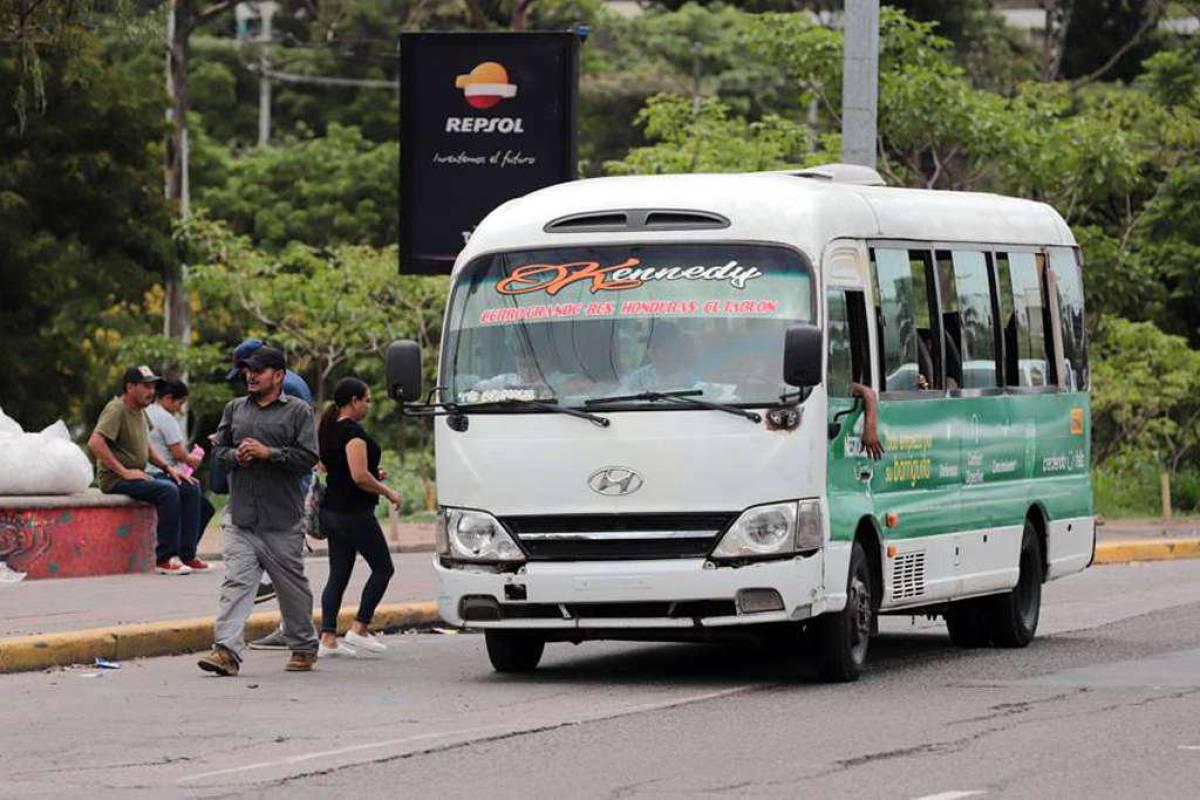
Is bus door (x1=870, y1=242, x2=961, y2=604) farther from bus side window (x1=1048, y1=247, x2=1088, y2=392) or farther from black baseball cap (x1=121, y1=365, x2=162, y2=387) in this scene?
black baseball cap (x1=121, y1=365, x2=162, y2=387)

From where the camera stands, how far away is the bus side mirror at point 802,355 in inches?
528

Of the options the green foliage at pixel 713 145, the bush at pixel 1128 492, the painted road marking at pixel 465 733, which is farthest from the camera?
the green foliage at pixel 713 145

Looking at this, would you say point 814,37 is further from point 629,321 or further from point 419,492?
point 629,321

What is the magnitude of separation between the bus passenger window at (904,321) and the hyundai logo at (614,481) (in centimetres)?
202

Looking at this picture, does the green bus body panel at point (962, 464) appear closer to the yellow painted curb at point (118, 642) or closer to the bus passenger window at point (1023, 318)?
the bus passenger window at point (1023, 318)

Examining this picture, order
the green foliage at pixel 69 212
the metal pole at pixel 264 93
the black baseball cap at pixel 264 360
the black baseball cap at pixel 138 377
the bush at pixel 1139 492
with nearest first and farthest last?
the black baseball cap at pixel 264 360 → the black baseball cap at pixel 138 377 → the bush at pixel 1139 492 → the green foliage at pixel 69 212 → the metal pole at pixel 264 93

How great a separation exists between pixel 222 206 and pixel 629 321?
142ft

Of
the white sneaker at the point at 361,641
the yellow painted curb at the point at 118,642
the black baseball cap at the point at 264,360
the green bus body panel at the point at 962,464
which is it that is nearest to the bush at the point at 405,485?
the yellow painted curb at the point at 118,642

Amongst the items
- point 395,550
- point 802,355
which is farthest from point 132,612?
point 395,550

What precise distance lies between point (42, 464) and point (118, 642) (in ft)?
16.1

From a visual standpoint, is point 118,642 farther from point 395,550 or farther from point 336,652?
point 395,550

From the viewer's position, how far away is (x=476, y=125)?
68.6 feet

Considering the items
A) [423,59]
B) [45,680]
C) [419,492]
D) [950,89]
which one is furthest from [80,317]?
[45,680]

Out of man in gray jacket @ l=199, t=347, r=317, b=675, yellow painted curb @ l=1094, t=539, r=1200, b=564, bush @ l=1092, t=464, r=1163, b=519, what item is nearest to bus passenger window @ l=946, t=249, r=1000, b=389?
man in gray jacket @ l=199, t=347, r=317, b=675
